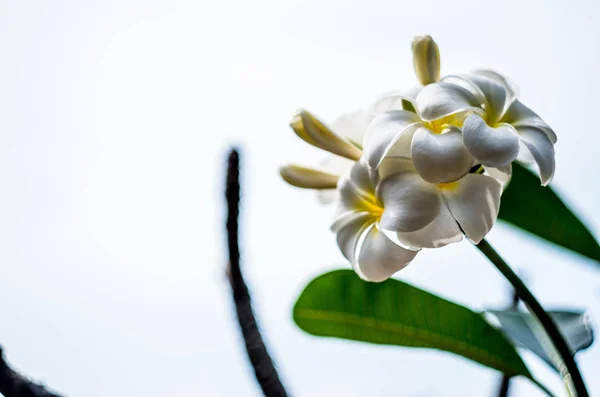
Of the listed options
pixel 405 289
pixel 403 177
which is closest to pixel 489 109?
pixel 403 177

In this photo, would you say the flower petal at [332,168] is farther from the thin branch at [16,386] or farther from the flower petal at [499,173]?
the thin branch at [16,386]

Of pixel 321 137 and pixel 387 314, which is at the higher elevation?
pixel 321 137

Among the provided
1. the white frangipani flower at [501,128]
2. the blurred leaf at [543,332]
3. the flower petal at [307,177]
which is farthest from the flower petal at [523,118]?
the blurred leaf at [543,332]

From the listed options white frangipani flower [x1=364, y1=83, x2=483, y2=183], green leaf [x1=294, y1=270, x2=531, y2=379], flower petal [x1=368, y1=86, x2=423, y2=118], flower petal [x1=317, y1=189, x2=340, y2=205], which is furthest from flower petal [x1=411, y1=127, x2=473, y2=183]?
green leaf [x1=294, y1=270, x2=531, y2=379]

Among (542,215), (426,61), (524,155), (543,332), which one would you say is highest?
(426,61)

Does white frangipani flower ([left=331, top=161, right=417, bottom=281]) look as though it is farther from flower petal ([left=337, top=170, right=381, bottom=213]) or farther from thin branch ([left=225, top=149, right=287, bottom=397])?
thin branch ([left=225, top=149, right=287, bottom=397])

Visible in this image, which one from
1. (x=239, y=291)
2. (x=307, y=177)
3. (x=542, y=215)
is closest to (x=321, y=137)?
(x=307, y=177)

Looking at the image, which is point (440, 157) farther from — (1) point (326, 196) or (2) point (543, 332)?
(2) point (543, 332)
